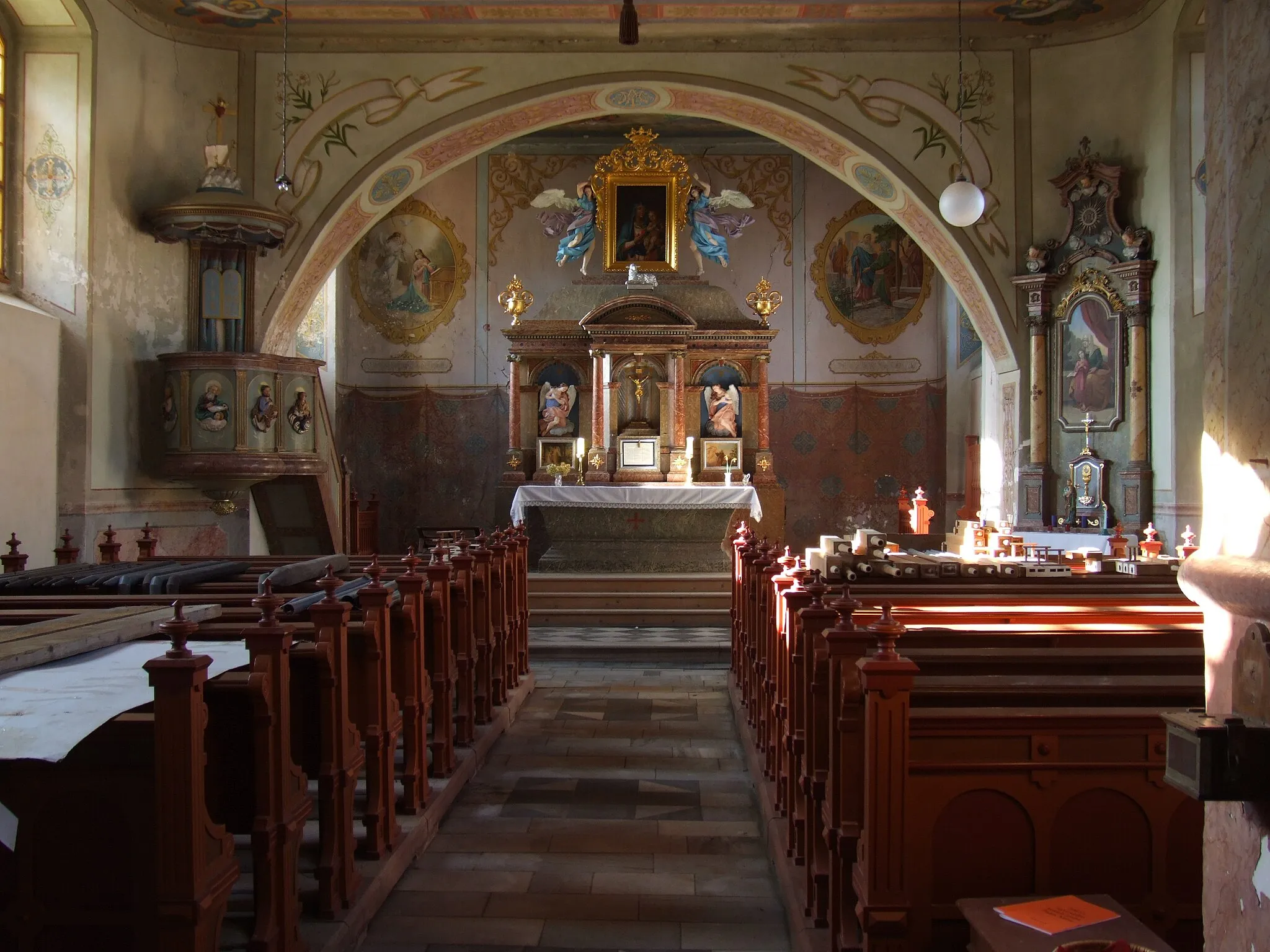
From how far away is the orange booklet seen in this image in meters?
2.26

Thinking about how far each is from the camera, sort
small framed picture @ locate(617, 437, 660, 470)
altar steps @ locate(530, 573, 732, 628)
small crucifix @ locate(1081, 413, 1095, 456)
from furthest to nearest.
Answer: small framed picture @ locate(617, 437, 660, 470) → altar steps @ locate(530, 573, 732, 628) → small crucifix @ locate(1081, 413, 1095, 456)

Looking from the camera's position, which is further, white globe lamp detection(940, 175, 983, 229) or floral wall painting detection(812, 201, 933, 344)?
floral wall painting detection(812, 201, 933, 344)

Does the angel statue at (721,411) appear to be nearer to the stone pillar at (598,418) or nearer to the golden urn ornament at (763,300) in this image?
the golden urn ornament at (763,300)

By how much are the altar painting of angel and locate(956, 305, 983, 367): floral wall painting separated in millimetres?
4832

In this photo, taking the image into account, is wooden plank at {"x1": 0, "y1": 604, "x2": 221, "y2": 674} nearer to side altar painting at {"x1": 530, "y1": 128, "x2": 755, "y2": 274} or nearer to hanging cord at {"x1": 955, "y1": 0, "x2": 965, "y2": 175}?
hanging cord at {"x1": 955, "y1": 0, "x2": 965, "y2": 175}

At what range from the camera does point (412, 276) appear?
14320 millimetres

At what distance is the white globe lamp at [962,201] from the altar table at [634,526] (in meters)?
4.09

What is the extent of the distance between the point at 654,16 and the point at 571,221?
4.44m

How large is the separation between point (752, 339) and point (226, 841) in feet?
34.7

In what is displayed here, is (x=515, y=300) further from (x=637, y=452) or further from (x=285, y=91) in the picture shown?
(x=285, y=91)

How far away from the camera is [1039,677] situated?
10.1 feet

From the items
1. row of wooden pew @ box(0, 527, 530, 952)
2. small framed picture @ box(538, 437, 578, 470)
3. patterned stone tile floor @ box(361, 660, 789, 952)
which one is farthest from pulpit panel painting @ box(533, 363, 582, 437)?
row of wooden pew @ box(0, 527, 530, 952)

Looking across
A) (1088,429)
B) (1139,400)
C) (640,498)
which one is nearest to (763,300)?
(640,498)

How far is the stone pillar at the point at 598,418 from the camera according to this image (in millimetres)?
12266
